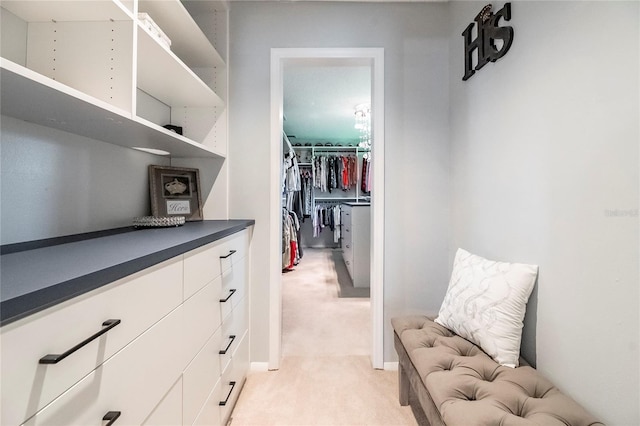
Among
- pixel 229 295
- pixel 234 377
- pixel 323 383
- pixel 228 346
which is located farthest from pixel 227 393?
pixel 323 383

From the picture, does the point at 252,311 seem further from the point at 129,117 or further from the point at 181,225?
the point at 129,117

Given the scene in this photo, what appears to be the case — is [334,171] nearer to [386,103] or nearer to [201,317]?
[386,103]

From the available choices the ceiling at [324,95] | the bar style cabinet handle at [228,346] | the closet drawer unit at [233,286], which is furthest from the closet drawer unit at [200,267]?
the ceiling at [324,95]

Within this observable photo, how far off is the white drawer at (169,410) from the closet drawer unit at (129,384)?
0.02 m

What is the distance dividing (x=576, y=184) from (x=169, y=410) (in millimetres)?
1492

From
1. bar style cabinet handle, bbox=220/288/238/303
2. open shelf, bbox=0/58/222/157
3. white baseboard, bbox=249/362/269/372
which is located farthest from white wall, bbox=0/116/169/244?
white baseboard, bbox=249/362/269/372

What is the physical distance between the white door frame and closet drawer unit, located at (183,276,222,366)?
0.62 meters

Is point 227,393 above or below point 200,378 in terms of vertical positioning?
below

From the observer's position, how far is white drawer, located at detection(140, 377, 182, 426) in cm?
74

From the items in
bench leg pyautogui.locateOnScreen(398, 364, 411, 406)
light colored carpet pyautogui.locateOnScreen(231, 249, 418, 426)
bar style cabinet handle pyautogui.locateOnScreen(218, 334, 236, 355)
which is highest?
bar style cabinet handle pyautogui.locateOnScreen(218, 334, 236, 355)

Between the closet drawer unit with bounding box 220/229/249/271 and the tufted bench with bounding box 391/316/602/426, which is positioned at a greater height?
the closet drawer unit with bounding box 220/229/249/271

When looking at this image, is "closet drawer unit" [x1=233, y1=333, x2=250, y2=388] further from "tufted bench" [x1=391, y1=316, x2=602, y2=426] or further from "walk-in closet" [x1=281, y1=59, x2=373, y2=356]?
"tufted bench" [x1=391, y1=316, x2=602, y2=426]

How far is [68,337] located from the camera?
1.60 ft

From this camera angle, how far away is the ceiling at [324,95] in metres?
2.84
